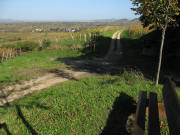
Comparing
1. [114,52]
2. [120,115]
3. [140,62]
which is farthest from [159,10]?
[114,52]

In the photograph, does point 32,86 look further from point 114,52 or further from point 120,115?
point 114,52

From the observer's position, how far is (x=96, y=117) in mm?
4426

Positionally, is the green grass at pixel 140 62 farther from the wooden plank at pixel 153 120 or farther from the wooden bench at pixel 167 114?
the wooden bench at pixel 167 114

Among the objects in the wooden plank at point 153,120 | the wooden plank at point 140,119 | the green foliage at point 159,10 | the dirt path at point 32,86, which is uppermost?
the green foliage at point 159,10

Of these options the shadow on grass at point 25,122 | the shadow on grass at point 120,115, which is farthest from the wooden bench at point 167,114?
the shadow on grass at point 25,122

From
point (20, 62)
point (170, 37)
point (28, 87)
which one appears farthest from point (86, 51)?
point (28, 87)

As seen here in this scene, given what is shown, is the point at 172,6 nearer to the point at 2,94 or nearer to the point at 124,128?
the point at 124,128

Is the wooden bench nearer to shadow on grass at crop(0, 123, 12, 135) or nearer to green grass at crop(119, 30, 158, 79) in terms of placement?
shadow on grass at crop(0, 123, 12, 135)

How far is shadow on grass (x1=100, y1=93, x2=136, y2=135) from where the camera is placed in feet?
13.0

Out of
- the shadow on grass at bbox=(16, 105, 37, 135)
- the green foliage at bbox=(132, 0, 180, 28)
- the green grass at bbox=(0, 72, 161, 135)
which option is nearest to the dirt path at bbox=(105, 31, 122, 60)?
the green foliage at bbox=(132, 0, 180, 28)

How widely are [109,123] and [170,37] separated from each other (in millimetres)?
12132

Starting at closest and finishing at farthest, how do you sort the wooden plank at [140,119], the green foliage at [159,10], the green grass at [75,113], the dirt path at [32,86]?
the wooden plank at [140,119] < the green grass at [75,113] < the green foliage at [159,10] < the dirt path at [32,86]

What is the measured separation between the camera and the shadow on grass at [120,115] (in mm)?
3950

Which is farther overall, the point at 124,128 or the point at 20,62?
the point at 20,62
